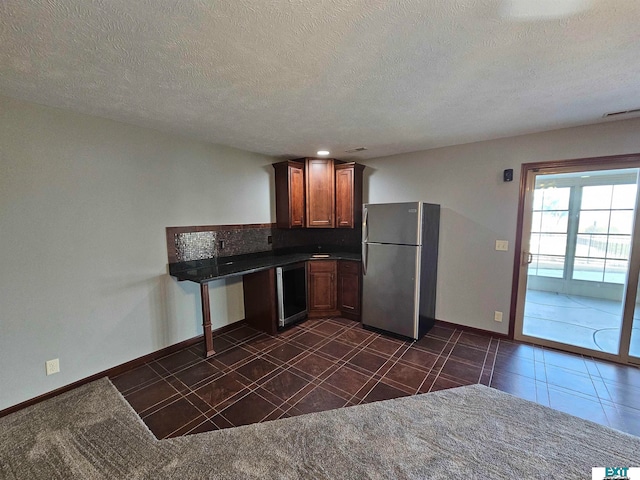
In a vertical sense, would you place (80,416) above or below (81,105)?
below

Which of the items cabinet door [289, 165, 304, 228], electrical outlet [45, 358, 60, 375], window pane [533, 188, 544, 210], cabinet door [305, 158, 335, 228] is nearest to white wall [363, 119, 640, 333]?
window pane [533, 188, 544, 210]

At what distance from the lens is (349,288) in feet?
12.8

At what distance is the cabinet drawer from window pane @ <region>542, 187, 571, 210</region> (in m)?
2.65

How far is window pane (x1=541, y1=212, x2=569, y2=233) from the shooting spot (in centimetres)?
300

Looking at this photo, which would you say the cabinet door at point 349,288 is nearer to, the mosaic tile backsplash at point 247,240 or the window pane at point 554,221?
the mosaic tile backsplash at point 247,240

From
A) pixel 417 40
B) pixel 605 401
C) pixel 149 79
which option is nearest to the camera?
pixel 417 40

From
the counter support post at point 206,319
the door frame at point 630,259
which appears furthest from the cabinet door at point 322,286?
the door frame at point 630,259

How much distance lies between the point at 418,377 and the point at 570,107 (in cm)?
269

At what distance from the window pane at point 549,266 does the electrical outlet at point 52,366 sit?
16.0 feet

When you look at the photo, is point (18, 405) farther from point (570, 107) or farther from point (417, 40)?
point (570, 107)

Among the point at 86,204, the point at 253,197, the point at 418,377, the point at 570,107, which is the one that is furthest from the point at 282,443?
the point at 570,107

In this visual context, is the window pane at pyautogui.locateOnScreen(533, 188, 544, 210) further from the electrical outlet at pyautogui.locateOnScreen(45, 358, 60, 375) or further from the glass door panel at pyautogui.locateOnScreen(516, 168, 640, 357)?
the electrical outlet at pyautogui.locateOnScreen(45, 358, 60, 375)

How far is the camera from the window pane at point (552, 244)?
3.04m

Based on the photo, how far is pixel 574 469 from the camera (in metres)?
1.56
